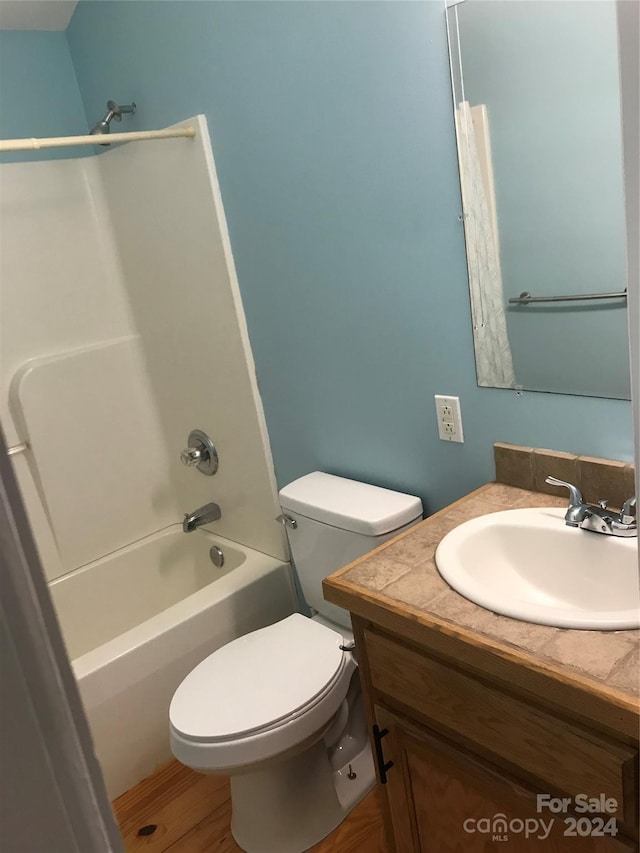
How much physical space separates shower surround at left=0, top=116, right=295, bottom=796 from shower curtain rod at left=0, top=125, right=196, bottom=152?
0.05 meters

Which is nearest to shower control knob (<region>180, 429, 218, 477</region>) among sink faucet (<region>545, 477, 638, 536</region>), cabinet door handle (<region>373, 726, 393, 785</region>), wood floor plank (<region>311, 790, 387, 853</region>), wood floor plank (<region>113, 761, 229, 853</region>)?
wood floor plank (<region>113, 761, 229, 853</region>)

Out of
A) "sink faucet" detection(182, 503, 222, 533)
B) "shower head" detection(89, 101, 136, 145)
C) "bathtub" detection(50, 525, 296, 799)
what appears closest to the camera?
"bathtub" detection(50, 525, 296, 799)

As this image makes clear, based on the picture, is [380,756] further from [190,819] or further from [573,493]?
[190,819]

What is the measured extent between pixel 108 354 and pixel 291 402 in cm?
84

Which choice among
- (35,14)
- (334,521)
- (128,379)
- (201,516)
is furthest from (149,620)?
(35,14)

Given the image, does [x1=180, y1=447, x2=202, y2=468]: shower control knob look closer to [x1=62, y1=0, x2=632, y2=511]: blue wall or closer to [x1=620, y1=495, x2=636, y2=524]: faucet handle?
[x1=62, y1=0, x2=632, y2=511]: blue wall

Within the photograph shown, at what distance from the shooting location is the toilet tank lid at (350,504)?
1.73 metres

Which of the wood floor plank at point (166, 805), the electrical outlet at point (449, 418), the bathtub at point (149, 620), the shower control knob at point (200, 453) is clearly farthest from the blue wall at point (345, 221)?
the wood floor plank at point (166, 805)

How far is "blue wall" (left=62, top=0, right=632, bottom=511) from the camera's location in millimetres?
1501

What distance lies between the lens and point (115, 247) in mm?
2559

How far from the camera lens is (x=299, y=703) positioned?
5.34ft

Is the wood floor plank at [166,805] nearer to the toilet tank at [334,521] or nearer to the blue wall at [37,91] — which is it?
the toilet tank at [334,521]

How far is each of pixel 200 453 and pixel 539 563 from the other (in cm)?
139

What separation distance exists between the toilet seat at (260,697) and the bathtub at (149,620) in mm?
69
